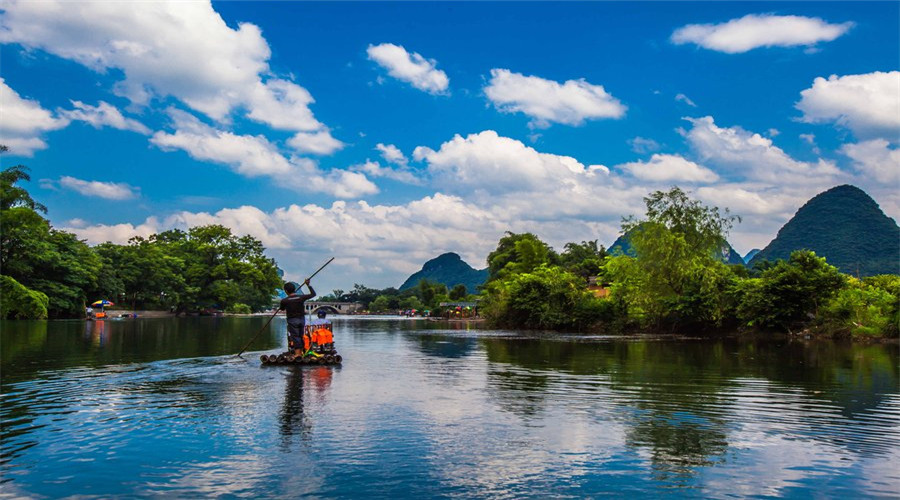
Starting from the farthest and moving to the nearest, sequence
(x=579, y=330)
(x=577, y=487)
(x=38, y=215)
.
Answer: (x=38, y=215), (x=579, y=330), (x=577, y=487)

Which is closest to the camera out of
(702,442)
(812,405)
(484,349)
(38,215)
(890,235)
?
(702,442)

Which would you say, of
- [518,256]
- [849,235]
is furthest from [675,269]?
[849,235]

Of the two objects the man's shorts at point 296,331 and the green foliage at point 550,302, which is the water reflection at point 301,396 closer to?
the man's shorts at point 296,331

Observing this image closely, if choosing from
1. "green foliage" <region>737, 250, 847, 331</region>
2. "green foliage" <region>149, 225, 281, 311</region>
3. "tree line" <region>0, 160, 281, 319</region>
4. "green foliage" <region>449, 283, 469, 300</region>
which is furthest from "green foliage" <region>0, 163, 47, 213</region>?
"green foliage" <region>449, 283, 469, 300</region>

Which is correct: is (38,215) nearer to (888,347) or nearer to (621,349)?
(621,349)

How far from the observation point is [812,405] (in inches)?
587

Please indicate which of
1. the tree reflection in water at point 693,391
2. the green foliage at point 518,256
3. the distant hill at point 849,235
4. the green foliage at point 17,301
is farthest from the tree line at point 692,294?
the distant hill at point 849,235

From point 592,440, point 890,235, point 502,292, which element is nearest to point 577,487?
point 592,440

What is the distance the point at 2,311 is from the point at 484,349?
53.7 metres

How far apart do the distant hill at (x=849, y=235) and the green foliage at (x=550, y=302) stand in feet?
367

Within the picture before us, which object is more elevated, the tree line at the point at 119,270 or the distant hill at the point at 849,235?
the distant hill at the point at 849,235

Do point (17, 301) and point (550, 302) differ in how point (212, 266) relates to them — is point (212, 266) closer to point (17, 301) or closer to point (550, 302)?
point (17, 301)

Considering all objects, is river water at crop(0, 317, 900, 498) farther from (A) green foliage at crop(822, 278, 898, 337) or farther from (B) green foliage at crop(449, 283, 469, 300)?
(B) green foliage at crop(449, 283, 469, 300)

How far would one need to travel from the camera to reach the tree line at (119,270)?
69.7 m
